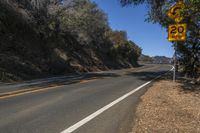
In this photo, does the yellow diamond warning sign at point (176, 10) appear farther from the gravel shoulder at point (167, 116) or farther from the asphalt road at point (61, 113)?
the asphalt road at point (61, 113)

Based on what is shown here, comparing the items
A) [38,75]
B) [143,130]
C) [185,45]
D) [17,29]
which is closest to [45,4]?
[17,29]

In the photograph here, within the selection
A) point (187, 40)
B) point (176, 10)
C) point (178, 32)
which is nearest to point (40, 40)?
point (187, 40)

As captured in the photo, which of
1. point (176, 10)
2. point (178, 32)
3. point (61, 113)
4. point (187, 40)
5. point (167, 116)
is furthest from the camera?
point (187, 40)

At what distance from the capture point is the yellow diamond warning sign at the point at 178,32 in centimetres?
1650

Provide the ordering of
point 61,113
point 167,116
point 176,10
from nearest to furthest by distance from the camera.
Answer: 1. point 167,116
2. point 61,113
3. point 176,10

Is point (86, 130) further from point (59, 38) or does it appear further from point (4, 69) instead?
point (59, 38)

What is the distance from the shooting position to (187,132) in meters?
7.16

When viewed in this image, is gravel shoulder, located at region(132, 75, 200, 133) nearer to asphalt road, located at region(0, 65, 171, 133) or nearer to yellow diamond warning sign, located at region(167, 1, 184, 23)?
asphalt road, located at region(0, 65, 171, 133)

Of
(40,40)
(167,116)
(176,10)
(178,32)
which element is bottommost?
(167,116)

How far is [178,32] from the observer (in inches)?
656

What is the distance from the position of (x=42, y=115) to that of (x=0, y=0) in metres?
21.9

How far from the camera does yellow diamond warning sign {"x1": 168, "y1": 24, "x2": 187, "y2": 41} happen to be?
16.5 meters

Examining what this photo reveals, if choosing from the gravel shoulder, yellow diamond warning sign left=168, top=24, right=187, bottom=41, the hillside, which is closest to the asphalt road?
the gravel shoulder

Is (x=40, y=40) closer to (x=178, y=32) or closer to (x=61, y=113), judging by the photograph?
(x=178, y=32)
